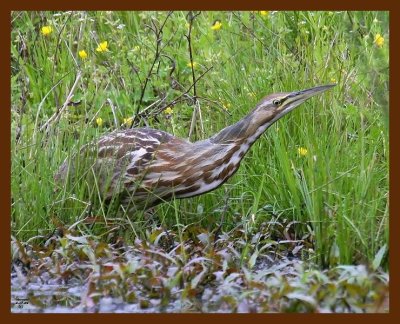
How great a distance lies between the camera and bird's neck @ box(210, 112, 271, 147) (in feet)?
20.9

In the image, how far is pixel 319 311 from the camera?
16.5ft

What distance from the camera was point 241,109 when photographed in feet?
23.3

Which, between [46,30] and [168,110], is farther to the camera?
[46,30]

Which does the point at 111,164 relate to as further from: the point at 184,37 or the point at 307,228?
the point at 184,37

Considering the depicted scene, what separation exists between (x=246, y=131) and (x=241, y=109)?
72cm

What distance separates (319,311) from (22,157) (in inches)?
91.8

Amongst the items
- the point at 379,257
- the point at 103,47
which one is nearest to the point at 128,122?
the point at 103,47

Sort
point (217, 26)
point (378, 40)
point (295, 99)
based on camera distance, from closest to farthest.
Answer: point (295, 99)
point (378, 40)
point (217, 26)

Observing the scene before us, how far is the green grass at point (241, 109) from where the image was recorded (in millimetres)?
6156

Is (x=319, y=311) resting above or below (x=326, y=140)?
below

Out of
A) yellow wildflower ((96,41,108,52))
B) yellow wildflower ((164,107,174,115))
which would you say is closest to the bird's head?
yellow wildflower ((164,107,174,115))

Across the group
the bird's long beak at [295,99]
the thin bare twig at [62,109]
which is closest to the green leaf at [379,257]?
the bird's long beak at [295,99]

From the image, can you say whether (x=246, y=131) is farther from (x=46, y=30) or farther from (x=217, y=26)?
(x=46, y=30)

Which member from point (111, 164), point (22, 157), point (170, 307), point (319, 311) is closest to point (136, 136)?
point (111, 164)
